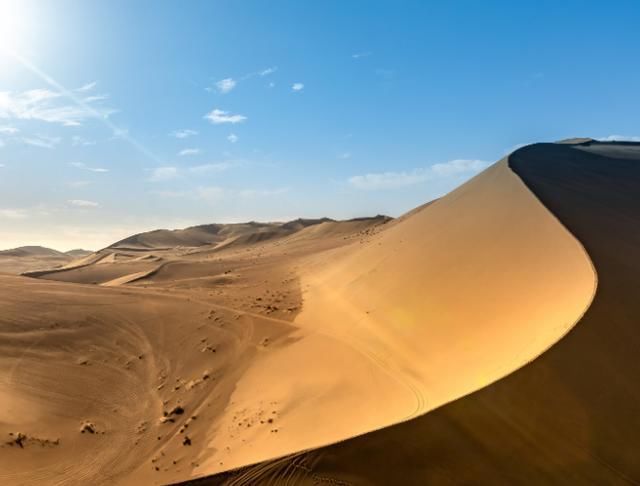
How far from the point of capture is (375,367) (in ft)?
28.2

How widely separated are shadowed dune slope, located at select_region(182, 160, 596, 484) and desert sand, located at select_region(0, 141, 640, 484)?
0.04m

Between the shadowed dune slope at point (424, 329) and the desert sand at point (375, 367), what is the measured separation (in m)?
0.04

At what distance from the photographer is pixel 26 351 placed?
37.0ft

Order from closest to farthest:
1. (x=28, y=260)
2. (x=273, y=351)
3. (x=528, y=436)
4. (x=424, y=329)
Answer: (x=528, y=436)
(x=424, y=329)
(x=273, y=351)
(x=28, y=260)

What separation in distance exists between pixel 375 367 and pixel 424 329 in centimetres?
159

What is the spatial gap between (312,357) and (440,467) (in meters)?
5.50

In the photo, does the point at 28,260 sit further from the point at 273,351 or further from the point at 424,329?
the point at 424,329

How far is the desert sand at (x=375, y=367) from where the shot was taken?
17.0 ft

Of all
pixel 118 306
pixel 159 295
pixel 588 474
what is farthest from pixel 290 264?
pixel 588 474

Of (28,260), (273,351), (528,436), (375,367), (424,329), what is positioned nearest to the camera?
(528,436)

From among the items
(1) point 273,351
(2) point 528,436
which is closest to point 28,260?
(1) point 273,351

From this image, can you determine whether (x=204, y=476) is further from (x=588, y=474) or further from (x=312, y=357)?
(x=312, y=357)

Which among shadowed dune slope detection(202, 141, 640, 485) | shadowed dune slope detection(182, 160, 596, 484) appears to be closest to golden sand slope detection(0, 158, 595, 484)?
shadowed dune slope detection(182, 160, 596, 484)

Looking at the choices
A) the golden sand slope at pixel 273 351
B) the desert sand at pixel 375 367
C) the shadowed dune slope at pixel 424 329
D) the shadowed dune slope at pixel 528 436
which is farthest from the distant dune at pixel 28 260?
the shadowed dune slope at pixel 528 436
